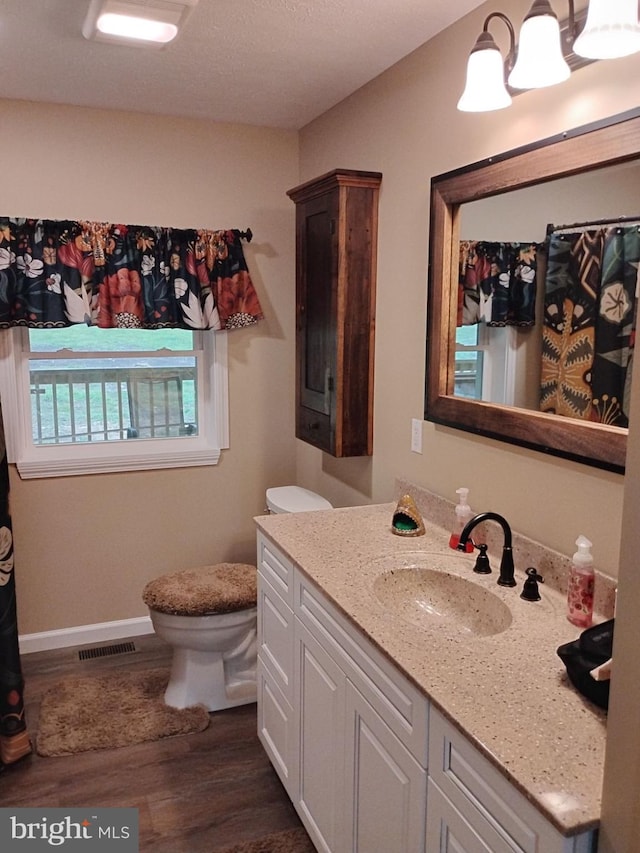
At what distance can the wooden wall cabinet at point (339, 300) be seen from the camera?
2.68m

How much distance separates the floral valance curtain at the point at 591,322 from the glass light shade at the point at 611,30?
0.36m

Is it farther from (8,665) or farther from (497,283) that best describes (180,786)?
(497,283)

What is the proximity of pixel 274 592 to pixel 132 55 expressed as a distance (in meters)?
1.93

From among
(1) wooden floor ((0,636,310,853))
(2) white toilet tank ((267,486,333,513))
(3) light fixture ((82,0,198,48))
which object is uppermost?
(3) light fixture ((82,0,198,48))

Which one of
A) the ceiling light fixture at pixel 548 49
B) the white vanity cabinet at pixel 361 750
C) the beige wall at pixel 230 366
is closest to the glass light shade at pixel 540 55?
the ceiling light fixture at pixel 548 49

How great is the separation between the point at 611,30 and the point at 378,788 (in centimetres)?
168

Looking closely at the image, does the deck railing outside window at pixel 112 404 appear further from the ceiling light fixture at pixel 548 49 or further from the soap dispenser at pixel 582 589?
the soap dispenser at pixel 582 589

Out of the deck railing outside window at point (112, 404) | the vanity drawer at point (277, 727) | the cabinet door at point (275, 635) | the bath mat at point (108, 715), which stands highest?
the deck railing outside window at point (112, 404)

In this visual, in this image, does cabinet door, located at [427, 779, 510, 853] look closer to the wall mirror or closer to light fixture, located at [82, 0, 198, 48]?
the wall mirror

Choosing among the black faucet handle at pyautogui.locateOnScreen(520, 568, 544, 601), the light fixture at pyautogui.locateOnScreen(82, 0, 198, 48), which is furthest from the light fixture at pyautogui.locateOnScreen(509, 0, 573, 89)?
the black faucet handle at pyautogui.locateOnScreen(520, 568, 544, 601)

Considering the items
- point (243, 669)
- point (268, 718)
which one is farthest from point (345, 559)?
point (243, 669)

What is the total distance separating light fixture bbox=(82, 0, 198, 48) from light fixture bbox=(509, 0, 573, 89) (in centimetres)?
91

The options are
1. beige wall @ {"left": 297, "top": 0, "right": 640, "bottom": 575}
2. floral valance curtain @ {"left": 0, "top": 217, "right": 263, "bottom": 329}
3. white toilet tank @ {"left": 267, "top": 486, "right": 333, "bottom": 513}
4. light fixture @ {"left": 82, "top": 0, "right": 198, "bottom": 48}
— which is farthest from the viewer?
white toilet tank @ {"left": 267, "top": 486, "right": 333, "bottom": 513}

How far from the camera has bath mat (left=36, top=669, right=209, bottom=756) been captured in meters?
2.60
